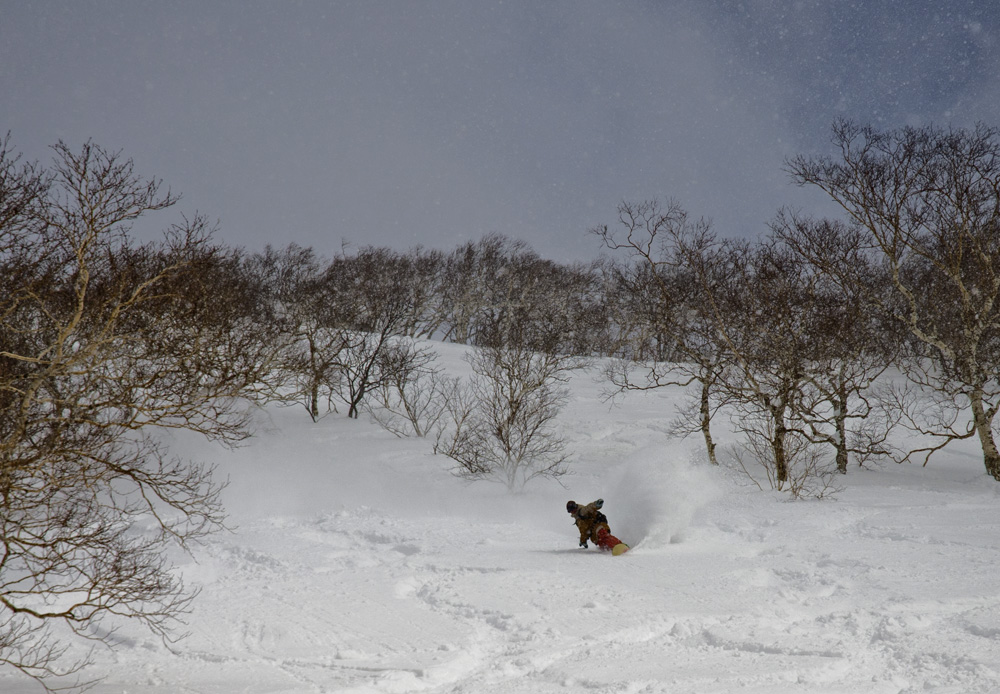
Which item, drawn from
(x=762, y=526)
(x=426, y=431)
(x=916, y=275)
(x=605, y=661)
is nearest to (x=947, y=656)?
(x=605, y=661)

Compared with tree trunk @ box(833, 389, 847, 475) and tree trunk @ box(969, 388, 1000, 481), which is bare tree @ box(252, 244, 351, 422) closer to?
tree trunk @ box(833, 389, 847, 475)

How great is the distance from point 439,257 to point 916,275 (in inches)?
1046

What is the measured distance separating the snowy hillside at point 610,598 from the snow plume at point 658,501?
56 millimetres

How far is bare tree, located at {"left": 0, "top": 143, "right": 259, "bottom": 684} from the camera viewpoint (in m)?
7.77

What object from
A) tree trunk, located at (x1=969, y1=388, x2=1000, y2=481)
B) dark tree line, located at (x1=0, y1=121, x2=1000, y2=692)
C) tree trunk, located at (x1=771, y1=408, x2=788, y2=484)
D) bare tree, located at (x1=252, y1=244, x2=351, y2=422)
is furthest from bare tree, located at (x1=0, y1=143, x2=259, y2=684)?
tree trunk, located at (x1=969, y1=388, x2=1000, y2=481)

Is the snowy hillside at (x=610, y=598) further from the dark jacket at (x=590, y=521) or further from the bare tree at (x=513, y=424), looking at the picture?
the bare tree at (x=513, y=424)

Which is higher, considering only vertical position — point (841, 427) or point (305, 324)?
point (305, 324)

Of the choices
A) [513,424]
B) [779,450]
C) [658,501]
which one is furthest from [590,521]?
[779,450]

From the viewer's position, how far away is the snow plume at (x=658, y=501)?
1147 cm

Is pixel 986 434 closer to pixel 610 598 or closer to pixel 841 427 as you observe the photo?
pixel 841 427

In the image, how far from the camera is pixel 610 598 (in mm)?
7938

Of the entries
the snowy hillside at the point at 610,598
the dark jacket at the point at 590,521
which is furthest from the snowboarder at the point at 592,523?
the snowy hillside at the point at 610,598

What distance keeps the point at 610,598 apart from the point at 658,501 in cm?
458

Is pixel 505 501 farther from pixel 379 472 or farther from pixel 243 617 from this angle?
pixel 243 617
